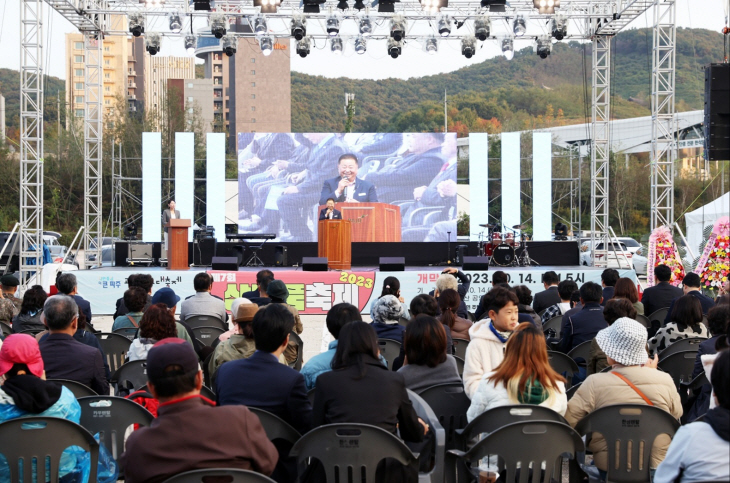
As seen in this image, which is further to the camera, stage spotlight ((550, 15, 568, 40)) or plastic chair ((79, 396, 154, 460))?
stage spotlight ((550, 15, 568, 40))

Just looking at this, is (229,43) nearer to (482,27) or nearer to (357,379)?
(482,27)

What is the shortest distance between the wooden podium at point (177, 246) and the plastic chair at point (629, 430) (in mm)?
10929

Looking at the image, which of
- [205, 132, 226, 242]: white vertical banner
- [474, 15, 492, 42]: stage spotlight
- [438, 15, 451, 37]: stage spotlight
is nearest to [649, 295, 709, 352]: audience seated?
[474, 15, 492, 42]: stage spotlight

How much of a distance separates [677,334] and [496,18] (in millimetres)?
10867

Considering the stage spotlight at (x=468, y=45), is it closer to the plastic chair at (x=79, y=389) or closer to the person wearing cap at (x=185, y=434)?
the plastic chair at (x=79, y=389)

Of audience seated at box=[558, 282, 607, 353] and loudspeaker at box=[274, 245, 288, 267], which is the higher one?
loudspeaker at box=[274, 245, 288, 267]

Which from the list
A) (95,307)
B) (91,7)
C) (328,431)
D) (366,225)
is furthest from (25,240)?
(328,431)

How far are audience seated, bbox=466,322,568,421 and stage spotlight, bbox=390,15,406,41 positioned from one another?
12.3 m

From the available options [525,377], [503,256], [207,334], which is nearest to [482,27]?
[503,256]

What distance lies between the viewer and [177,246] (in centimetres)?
1325

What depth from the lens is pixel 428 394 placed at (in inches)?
146

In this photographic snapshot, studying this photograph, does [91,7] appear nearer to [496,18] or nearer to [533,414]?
[496,18]

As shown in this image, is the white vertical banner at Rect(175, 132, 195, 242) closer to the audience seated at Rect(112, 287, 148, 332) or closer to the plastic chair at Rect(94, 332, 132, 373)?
the audience seated at Rect(112, 287, 148, 332)

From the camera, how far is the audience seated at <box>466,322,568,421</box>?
11.0 feet
